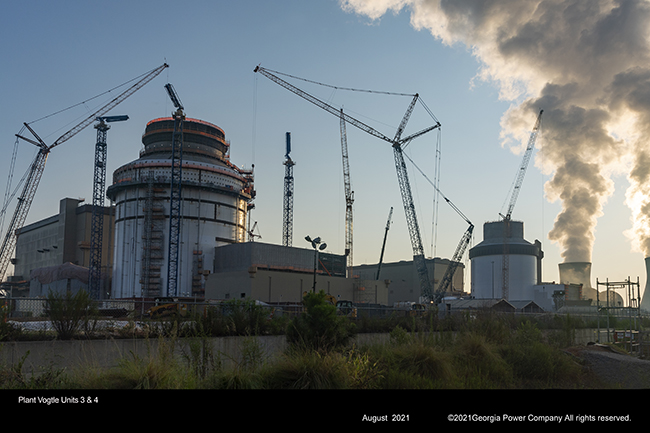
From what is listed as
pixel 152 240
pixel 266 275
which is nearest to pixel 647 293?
pixel 266 275

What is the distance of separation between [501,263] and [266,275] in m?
68.2

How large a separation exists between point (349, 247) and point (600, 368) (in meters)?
113

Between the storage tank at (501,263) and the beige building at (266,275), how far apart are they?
47027 mm

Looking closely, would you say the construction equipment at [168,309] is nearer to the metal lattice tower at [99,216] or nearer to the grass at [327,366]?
the grass at [327,366]

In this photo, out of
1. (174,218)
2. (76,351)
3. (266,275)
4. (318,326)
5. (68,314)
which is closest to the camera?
(318,326)

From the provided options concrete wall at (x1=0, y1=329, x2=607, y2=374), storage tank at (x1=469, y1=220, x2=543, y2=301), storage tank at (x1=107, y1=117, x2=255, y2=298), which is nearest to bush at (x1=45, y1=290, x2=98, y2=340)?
concrete wall at (x1=0, y1=329, x2=607, y2=374)

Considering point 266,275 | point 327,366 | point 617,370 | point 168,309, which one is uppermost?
point 266,275

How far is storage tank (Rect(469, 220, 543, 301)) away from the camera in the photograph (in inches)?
4727

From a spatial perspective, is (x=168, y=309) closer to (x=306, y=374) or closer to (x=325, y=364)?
(x=325, y=364)

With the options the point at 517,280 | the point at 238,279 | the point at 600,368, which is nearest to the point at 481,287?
the point at 517,280

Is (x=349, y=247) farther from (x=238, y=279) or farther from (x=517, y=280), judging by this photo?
(x=238, y=279)

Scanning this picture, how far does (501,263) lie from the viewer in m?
122

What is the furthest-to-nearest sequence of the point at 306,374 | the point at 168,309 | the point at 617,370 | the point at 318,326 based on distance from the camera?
the point at 168,309 → the point at 617,370 → the point at 318,326 → the point at 306,374

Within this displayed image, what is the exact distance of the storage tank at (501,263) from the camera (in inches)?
4727
